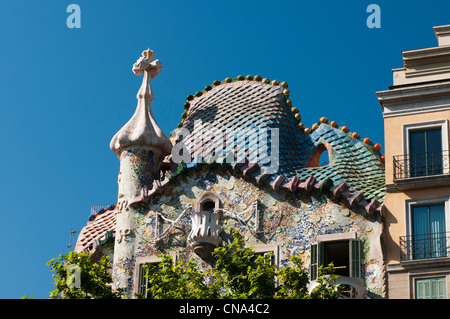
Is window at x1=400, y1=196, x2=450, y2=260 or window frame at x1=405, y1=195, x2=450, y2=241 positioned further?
window frame at x1=405, y1=195, x2=450, y2=241

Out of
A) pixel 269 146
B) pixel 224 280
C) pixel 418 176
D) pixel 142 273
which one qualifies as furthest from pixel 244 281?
pixel 269 146

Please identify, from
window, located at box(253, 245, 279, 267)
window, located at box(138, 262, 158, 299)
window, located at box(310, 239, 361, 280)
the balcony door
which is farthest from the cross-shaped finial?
Answer: the balcony door

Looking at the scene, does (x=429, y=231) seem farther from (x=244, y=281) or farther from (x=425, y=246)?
(x=244, y=281)

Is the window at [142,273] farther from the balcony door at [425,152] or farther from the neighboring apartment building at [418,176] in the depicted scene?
the balcony door at [425,152]

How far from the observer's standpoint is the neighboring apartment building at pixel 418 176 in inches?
1261

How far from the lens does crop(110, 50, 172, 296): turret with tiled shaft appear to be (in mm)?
36375

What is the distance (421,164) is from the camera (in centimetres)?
3306

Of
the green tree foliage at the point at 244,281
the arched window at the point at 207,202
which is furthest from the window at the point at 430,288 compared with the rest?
the arched window at the point at 207,202

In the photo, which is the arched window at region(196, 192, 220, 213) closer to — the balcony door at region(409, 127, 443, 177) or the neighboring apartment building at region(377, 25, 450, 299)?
the neighboring apartment building at region(377, 25, 450, 299)

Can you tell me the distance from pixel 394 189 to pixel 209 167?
17.6 ft

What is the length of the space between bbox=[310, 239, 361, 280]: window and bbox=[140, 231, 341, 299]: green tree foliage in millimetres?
1048

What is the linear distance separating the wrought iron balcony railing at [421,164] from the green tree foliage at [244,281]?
3043 millimetres

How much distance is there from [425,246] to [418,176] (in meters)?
1.73
